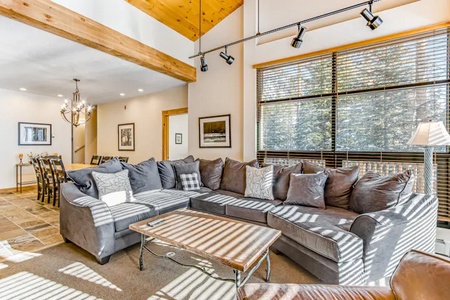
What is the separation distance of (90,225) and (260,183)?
2.16 m

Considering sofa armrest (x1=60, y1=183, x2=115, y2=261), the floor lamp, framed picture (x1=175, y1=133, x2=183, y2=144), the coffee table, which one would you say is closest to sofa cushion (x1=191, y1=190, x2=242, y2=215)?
the coffee table

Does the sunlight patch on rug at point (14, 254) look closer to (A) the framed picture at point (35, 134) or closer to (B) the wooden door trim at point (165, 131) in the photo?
(B) the wooden door trim at point (165, 131)

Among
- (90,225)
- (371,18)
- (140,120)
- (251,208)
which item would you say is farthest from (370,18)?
(140,120)

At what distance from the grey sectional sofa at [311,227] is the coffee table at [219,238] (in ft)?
1.29

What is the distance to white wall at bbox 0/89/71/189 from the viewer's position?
5.80m

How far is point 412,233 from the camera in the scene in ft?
6.57

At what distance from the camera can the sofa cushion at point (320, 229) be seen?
1795mm

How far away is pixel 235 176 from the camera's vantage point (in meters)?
3.77

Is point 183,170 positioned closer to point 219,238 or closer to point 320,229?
point 219,238

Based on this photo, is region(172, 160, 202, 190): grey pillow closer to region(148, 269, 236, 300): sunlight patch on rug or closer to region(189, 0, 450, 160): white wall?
region(189, 0, 450, 160): white wall

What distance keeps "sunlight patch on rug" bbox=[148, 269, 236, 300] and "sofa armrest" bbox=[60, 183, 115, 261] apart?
0.84 meters

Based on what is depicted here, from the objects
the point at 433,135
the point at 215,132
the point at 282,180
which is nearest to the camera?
the point at 433,135

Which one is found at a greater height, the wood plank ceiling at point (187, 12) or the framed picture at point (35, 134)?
the wood plank ceiling at point (187, 12)

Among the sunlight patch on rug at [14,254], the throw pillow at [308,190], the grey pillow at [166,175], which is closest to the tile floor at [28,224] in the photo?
the sunlight patch on rug at [14,254]
